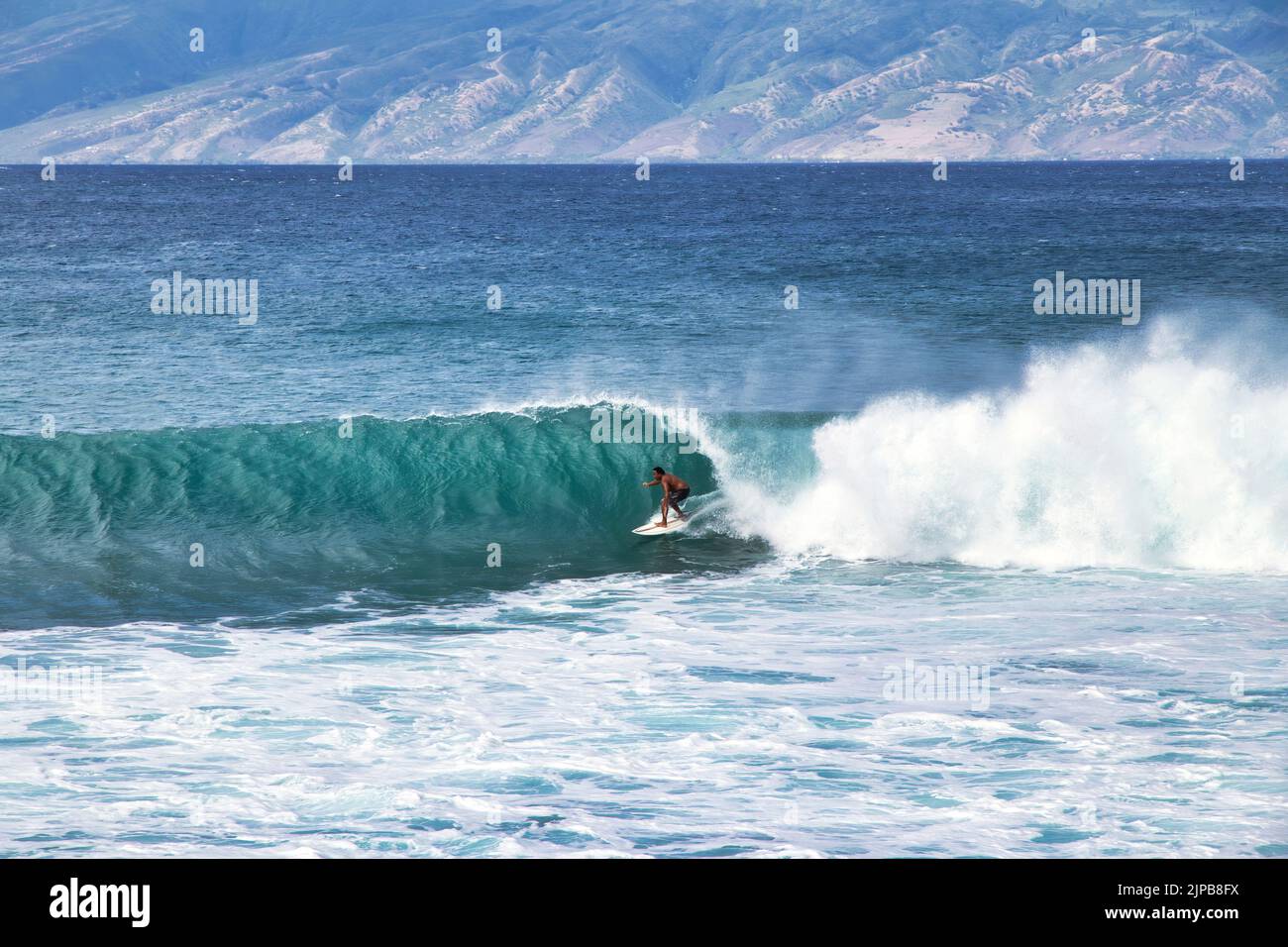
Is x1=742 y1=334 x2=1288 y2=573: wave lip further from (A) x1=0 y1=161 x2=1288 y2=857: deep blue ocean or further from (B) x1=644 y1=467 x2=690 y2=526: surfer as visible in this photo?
(B) x1=644 y1=467 x2=690 y2=526: surfer

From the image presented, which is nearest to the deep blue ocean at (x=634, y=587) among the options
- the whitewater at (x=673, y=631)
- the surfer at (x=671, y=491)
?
the whitewater at (x=673, y=631)

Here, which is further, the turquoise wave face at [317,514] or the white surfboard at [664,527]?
the white surfboard at [664,527]

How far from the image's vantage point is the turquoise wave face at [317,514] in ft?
57.9

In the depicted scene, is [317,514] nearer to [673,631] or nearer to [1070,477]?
[673,631]

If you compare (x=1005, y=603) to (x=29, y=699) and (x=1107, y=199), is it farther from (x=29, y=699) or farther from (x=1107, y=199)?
(x=1107, y=199)

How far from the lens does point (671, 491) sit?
20984 millimetres

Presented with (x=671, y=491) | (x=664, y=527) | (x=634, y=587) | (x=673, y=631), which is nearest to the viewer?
(x=673, y=631)

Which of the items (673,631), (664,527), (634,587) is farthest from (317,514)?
(673,631)

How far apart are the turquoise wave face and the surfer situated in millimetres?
767

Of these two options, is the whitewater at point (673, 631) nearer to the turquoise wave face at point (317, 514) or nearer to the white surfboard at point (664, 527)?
the turquoise wave face at point (317, 514)

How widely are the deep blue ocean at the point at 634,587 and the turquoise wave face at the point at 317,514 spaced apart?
0.33 feet

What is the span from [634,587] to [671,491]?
3728 mm

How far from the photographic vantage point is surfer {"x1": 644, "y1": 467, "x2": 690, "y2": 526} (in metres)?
20.6

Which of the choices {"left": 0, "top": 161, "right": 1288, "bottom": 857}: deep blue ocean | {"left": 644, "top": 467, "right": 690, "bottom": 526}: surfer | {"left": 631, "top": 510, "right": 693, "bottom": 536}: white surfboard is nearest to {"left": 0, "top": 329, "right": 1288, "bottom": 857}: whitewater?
{"left": 0, "top": 161, "right": 1288, "bottom": 857}: deep blue ocean
